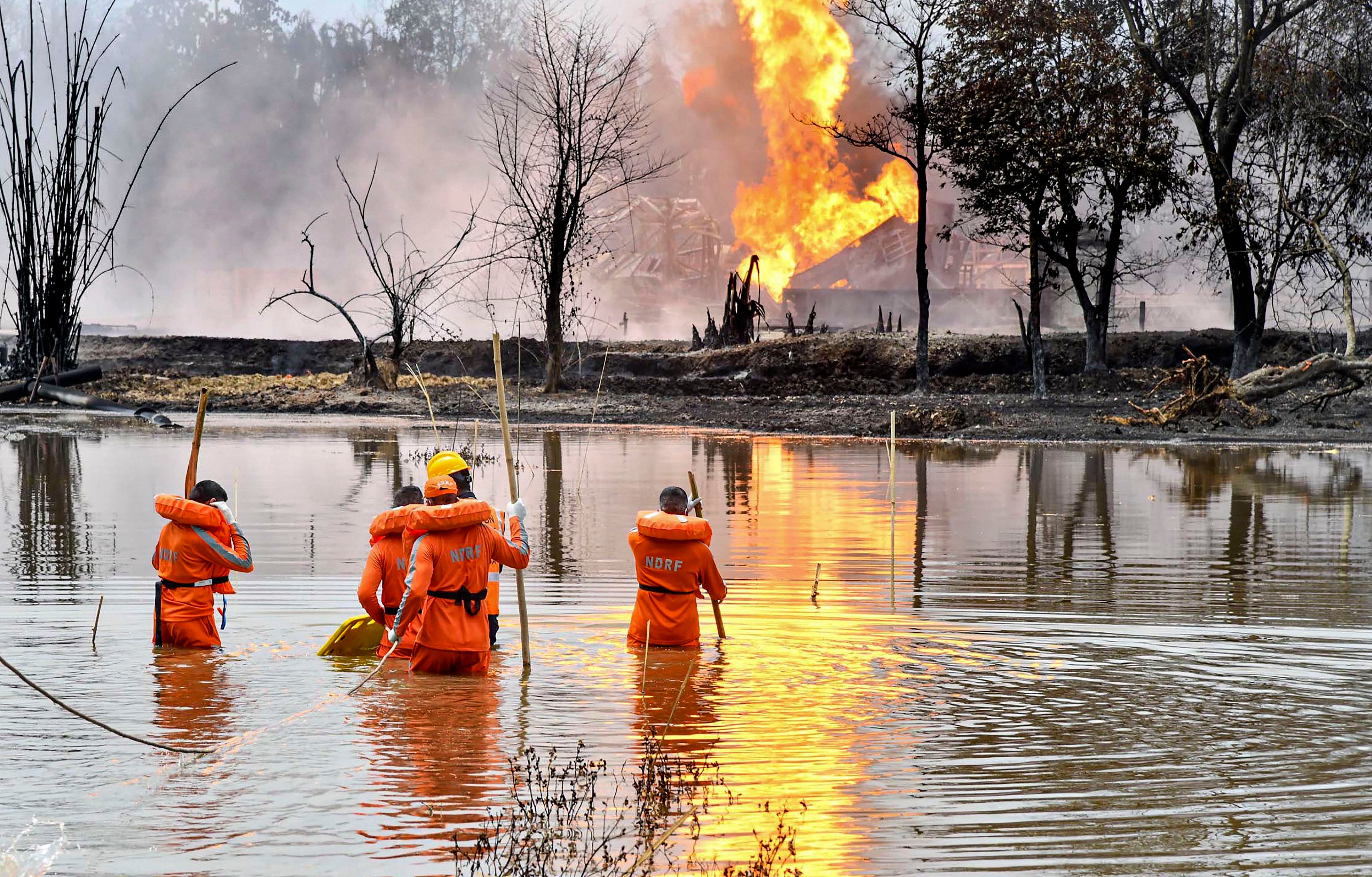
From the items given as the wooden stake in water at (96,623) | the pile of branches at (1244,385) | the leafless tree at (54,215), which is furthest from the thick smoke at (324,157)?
the wooden stake in water at (96,623)

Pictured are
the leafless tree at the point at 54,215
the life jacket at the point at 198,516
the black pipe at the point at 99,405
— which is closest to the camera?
the life jacket at the point at 198,516

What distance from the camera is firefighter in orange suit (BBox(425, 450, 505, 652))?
8.20m

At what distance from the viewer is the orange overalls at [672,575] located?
9.23 metres

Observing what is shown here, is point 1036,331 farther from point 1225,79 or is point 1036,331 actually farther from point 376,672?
point 376,672

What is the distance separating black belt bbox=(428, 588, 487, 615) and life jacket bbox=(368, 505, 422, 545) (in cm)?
50

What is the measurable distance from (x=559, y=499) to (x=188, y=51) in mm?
66609

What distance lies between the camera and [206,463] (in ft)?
69.6

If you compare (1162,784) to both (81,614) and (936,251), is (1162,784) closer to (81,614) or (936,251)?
(81,614)

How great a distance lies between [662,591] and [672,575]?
0.49 ft

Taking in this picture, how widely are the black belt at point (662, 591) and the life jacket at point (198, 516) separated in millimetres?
2755

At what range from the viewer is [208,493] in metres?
9.23

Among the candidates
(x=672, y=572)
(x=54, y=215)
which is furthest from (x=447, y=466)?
(x=54, y=215)

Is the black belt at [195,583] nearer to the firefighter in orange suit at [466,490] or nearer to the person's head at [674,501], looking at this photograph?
the firefighter in orange suit at [466,490]

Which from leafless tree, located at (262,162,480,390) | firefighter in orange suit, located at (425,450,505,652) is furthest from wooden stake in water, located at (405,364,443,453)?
firefighter in orange suit, located at (425,450,505,652)
